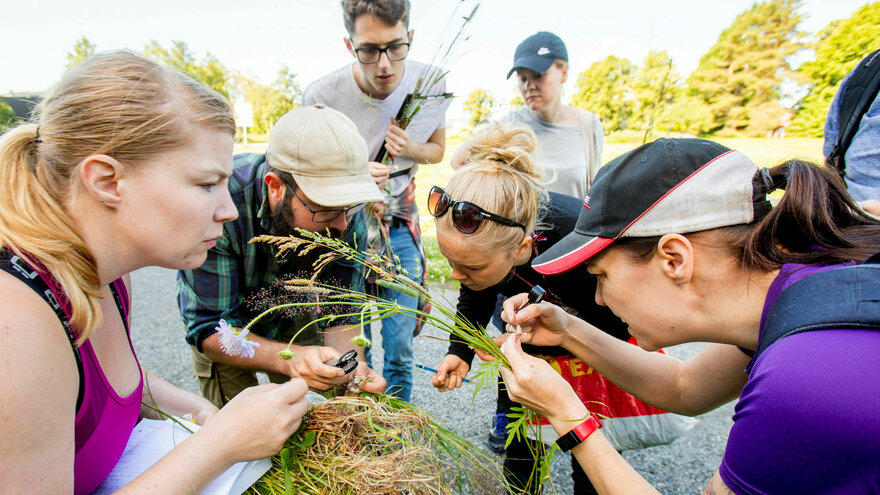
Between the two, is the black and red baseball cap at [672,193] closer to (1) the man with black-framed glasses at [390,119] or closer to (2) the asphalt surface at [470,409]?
(2) the asphalt surface at [470,409]

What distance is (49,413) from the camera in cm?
95

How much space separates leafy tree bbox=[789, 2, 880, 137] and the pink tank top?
16404mm

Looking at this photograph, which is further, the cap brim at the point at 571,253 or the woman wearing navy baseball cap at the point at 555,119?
the woman wearing navy baseball cap at the point at 555,119

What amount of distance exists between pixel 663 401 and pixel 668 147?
1065mm

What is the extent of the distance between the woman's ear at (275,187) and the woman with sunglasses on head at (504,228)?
2.21 ft

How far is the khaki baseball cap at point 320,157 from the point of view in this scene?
76.6 inches

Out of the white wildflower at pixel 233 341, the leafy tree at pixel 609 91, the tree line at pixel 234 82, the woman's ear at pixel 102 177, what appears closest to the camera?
the woman's ear at pixel 102 177

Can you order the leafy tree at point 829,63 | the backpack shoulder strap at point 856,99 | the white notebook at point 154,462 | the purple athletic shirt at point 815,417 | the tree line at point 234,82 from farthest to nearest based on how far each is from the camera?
the tree line at point 234,82
the leafy tree at point 829,63
the backpack shoulder strap at point 856,99
the white notebook at point 154,462
the purple athletic shirt at point 815,417

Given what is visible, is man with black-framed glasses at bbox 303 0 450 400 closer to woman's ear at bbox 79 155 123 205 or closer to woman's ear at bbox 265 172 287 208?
woman's ear at bbox 265 172 287 208

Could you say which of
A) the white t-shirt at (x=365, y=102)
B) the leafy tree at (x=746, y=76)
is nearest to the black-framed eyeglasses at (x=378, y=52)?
the white t-shirt at (x=365, y=102)

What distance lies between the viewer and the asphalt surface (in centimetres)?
273

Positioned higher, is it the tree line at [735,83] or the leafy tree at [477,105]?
the tree line at [735,83]

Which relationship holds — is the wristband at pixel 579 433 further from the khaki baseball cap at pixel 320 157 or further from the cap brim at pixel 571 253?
the khaki baseball cap at pixel 320 157

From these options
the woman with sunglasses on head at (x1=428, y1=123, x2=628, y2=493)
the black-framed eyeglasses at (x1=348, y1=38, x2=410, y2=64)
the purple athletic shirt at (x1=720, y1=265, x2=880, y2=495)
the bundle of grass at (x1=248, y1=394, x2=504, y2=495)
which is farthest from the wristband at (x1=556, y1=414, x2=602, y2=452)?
the black-framed eyeglasses at (x1=348, y1=38, x2=410, y2=64)
